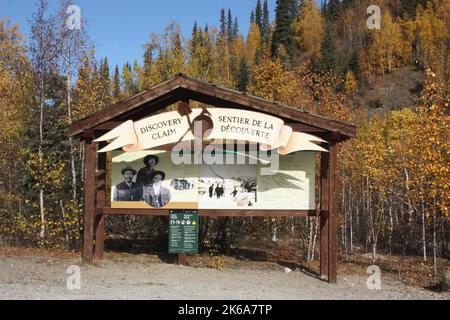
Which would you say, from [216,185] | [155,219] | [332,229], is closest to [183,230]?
[216,185]

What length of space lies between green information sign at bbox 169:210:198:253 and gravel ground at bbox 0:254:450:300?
0.50 m

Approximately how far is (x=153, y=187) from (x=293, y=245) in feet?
32.6

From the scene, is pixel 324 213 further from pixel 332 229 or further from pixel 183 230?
pixel 183 230

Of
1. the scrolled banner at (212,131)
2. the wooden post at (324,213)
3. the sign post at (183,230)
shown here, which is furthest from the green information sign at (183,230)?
the wooden post at (324,213)

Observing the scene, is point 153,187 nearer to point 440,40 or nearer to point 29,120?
point 29,120

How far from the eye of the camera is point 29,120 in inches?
730

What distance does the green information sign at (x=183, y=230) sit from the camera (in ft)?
38.0

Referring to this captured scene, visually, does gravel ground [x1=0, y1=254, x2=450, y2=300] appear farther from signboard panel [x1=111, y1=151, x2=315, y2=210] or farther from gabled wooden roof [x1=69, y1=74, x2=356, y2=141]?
gabled wooden roof [x1=69, y1=74, x2=356, y2=141]

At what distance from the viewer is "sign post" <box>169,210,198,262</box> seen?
11578mm

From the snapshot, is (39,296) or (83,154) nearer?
(39,296)

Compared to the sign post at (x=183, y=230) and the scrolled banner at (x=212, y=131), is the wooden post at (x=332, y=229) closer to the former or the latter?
the scrolled banner at (x=212, y=131)

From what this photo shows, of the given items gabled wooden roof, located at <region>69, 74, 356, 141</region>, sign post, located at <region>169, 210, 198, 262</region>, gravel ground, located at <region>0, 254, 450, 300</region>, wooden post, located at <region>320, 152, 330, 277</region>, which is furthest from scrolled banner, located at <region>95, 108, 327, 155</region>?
gravel ground, located at <region>0, 254, 450, 300</region>
